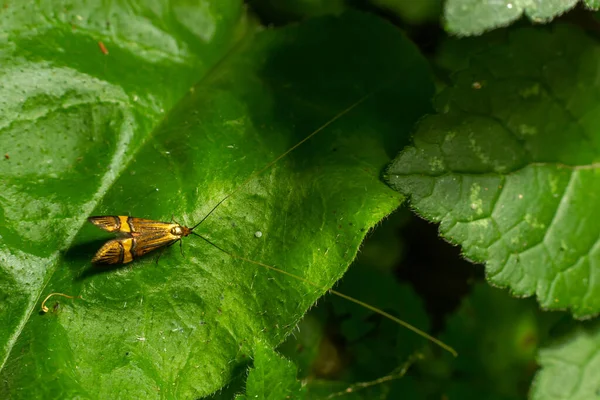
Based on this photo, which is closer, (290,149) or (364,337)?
(290,149)

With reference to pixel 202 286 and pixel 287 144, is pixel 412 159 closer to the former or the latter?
pixel 287 144

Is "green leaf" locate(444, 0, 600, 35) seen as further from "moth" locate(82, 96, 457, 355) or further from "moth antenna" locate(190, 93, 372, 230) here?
"moth" locate(82, 96, 457, 355)

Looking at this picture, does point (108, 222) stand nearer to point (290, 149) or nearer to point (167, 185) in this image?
point (167, 185)

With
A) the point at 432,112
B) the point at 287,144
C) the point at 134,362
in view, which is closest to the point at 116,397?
the point at 134,362

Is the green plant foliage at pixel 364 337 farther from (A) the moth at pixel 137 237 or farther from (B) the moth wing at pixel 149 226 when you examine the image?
(B) the moth wing at pixel 149 226

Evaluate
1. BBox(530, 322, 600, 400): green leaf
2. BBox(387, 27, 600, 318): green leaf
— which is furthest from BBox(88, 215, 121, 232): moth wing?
BBox(530, 322, 600, 400): green leaf

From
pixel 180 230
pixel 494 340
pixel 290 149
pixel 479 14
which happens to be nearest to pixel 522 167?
pixel 479 14
